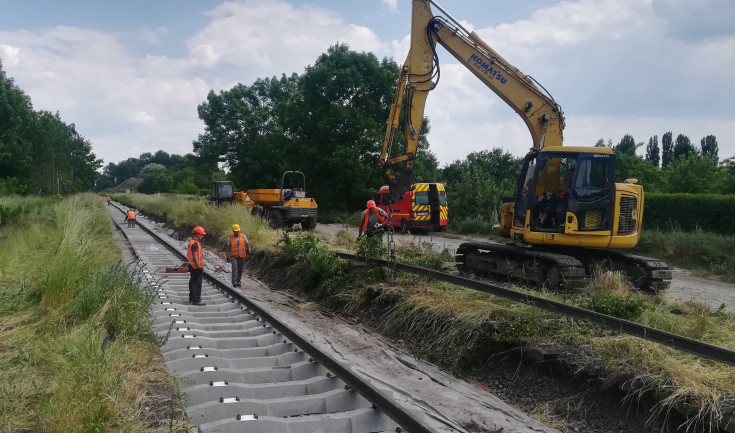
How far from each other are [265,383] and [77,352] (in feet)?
5.25

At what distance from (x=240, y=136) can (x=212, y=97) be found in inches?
400

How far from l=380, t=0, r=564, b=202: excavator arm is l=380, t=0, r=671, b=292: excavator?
0.02 metres

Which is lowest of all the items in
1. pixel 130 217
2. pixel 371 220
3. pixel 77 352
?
pixel 77 352

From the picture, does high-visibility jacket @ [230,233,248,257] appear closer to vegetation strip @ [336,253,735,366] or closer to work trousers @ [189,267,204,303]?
work trousers @ [189,267,204,303]

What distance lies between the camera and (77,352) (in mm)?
4473

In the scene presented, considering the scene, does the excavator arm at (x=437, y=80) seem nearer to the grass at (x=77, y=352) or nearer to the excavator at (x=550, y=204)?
the excavator at (x=550, y=204)

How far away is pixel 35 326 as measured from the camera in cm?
573

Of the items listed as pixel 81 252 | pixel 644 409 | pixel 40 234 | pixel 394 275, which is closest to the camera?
pixel 644 409

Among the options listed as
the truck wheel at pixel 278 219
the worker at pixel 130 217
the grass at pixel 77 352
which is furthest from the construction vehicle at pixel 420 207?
the grass at pixel 77 352

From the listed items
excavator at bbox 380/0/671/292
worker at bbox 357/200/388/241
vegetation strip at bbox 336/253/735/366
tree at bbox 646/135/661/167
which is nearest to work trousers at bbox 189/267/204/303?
vegetation strip at bbox 336/253/735/366

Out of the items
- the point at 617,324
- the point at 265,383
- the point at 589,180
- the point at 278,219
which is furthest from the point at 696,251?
the point at 278,219

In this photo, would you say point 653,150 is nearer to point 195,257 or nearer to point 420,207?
point 420,207

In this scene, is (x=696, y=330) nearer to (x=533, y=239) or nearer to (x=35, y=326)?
(x=533, y=239)

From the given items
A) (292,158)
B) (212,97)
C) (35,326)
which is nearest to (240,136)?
(212,97)
